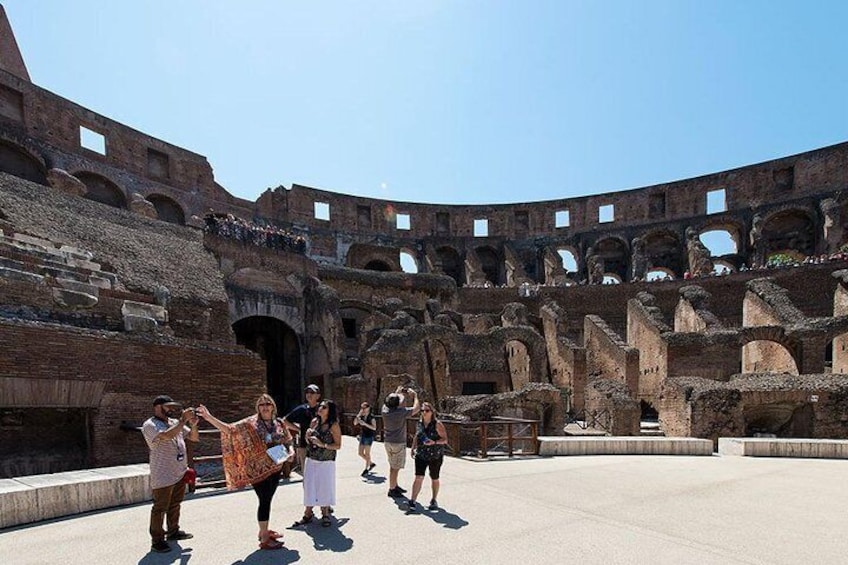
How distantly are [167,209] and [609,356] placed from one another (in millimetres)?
27902

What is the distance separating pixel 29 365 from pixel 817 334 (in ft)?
73.6

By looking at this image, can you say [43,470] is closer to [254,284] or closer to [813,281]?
[254,284]

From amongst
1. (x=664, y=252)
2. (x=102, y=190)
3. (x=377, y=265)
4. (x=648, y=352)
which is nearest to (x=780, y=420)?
(x=648, y=352)

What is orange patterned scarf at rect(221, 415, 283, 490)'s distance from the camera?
4043 mm

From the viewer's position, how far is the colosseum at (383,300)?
7812mm

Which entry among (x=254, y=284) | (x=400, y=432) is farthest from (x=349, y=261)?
(x=400, y=432)

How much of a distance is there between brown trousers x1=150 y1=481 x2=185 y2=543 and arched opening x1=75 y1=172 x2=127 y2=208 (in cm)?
2669

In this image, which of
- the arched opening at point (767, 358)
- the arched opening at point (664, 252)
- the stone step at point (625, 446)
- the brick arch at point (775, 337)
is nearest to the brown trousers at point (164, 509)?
the stone step at point (625, 446)

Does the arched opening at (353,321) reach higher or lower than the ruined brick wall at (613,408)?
higher

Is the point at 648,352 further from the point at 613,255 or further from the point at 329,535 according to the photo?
the point at 613,255

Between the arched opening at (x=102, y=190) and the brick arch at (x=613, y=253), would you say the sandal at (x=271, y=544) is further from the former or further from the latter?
Result: the brick arch at (x=613, y=253)

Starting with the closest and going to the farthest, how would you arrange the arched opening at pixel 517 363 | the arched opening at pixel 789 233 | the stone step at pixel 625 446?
the stone step at pixel 625 446 < the arched opening at pixel 517 363 < the arched opening at pixel 789 233

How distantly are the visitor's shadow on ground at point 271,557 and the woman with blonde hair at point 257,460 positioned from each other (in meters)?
0.06

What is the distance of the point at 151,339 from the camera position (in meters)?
8.19
